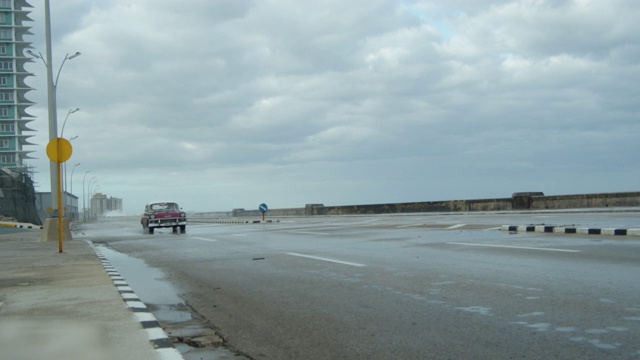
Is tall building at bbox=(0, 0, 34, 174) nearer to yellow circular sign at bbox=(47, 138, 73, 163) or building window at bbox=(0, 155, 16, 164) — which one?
building window at bbox=(0, 155, 16, 164)

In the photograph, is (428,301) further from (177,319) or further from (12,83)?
(12,83)

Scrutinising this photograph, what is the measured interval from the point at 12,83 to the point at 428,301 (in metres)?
129

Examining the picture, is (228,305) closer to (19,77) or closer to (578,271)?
(578,271)

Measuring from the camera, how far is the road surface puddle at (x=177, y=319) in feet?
17.5

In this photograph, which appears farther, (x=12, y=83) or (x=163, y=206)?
(x=12, y=83)

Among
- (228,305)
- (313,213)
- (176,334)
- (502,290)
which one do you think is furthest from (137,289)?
(313,213)

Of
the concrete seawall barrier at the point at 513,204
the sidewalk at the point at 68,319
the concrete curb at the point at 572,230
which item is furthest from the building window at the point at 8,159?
the sidewalk at the point at 68,319

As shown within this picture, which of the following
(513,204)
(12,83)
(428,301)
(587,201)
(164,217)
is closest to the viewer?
(428,301)

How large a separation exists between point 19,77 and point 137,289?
127 metres

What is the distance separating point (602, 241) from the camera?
45.7 ft

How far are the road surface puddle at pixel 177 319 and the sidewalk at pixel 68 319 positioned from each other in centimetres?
32

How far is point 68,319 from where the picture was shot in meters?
6.44

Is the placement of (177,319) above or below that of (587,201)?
below

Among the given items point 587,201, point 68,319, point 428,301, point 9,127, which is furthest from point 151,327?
point 9,127
